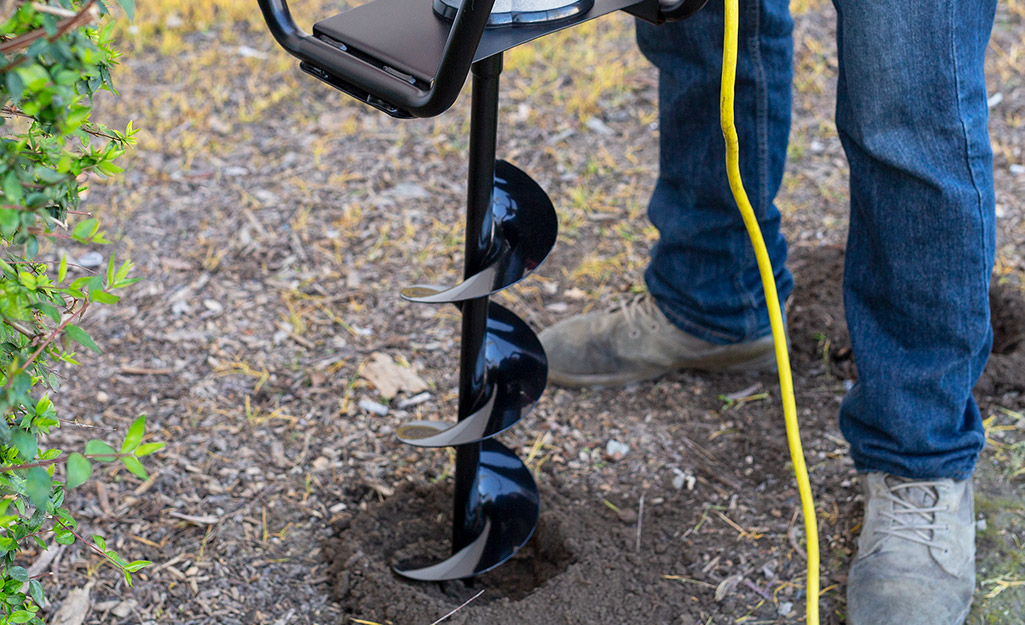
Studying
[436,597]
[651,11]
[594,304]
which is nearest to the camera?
[651,11]

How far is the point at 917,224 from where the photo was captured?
1515mm

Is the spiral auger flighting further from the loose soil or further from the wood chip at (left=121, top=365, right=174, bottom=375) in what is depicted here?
the wood chip at (left=121, top=365, right=174, bottom=375)

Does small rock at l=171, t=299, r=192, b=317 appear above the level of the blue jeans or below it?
below

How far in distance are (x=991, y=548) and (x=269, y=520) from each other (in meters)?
1.40

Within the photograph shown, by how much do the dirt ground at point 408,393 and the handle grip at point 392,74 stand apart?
0.91 m

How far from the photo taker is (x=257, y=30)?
357cm

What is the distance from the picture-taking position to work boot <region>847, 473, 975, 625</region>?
1614 millimetres

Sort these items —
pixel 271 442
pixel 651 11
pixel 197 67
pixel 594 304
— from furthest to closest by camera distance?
pixel 197 67 < pixel 594 304 < pixel 271 442 < pixel 651 11

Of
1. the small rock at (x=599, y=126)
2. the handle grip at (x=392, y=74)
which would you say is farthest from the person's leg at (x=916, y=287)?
the small rock at (x=599, y=126)

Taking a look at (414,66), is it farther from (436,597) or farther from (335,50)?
(436,597)

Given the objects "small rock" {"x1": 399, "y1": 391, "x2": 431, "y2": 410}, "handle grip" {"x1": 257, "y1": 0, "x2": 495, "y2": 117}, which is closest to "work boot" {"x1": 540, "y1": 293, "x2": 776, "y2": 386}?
"small rock" {"x1": 399, "y1": 391, "x2": 431, "y2": 410}

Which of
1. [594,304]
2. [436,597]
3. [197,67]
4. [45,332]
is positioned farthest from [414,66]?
[197,67]

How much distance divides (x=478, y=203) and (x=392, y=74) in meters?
0.32

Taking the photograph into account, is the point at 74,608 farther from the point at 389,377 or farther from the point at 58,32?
the point at 58,32
